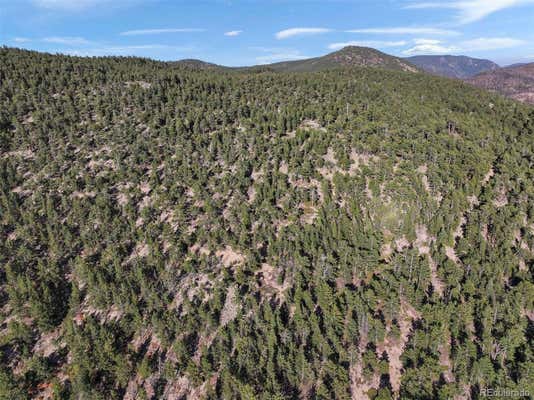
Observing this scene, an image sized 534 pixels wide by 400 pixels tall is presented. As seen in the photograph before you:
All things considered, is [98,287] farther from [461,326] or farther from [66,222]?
[461,326]

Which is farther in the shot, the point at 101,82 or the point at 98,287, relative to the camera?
the point at 101,82

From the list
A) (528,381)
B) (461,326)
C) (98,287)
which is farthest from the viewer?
(98,287)

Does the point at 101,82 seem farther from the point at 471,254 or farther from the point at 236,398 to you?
the point at 471,254

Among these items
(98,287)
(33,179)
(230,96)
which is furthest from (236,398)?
(230,96)

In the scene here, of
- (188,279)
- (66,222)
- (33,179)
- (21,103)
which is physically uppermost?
(21,103)

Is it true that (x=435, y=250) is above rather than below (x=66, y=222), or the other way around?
A: below

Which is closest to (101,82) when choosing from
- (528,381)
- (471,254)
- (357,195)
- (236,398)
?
(357,195)

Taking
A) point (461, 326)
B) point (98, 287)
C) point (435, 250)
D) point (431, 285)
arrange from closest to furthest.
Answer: point (461, 326) < point (98, 287) < point (431, 285) < point (435, 250)
